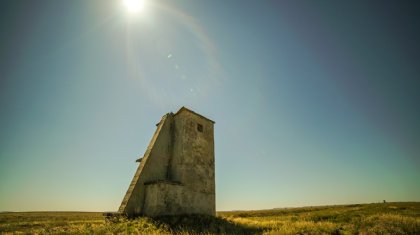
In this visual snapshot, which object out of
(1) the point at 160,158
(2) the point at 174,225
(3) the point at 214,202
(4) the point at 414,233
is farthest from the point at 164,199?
(4) the point at 414,233

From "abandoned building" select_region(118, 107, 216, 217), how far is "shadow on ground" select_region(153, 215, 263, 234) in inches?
25.1

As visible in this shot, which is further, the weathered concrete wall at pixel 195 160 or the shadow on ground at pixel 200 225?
the weathered concrete wall at pixel 195 160

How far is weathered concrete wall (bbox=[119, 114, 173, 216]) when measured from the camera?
11070mm

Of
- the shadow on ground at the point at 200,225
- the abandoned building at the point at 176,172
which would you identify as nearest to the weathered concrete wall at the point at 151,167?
the abandoned building at the point at 176,172

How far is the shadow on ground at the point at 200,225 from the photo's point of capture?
33.9 feet

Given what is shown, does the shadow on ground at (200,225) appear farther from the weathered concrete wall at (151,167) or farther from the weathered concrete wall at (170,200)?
the weathered concrete wall at (151,167)

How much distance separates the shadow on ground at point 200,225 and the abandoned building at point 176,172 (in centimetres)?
64

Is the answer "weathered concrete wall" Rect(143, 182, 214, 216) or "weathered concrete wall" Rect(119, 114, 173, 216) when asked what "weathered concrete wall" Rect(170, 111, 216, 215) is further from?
"weathered concrete wall" Rect(119, 114, 173, 216)

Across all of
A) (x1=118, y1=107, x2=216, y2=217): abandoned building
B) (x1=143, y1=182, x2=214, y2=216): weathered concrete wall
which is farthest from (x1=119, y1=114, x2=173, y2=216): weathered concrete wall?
(x1=143, y1=182, x2=214, y2=216): weathered concrete wall

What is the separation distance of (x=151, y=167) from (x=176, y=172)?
1600 mm

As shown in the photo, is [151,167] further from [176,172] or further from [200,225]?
[200,225]

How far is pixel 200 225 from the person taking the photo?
448 inches

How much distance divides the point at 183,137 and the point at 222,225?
5.65 metres

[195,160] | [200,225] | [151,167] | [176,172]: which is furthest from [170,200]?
[195,160]
